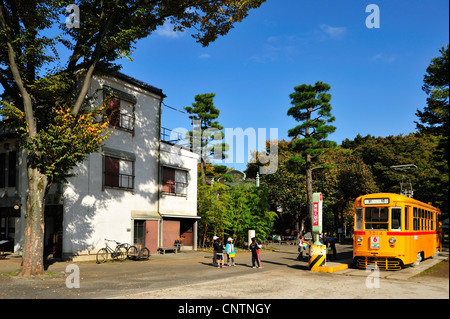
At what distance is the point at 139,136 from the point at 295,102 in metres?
12.3

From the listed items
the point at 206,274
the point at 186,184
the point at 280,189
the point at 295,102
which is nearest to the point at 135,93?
the point at 186,184

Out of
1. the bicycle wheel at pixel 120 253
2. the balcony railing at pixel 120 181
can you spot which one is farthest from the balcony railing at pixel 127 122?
the bicycle wheel at pixel 120 253

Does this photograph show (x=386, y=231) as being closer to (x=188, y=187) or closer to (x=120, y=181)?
(x=120, y=181)

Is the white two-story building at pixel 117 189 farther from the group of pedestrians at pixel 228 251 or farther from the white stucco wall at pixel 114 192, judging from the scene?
the group of pedestrians at pixel 228 251

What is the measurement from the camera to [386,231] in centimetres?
1789

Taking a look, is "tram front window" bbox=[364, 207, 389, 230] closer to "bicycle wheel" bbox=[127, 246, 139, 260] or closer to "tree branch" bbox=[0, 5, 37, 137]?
"bicycle wheel" bbox=[127, 246, 139, 260]

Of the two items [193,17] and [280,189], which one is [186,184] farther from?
[280,189]

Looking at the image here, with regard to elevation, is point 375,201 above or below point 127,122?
below

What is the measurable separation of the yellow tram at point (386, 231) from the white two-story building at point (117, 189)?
46.5 feet

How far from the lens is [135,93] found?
26.9m

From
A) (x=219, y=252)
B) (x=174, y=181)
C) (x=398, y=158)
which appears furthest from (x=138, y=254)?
(x=398, y=158)

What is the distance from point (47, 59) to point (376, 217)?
1619cm

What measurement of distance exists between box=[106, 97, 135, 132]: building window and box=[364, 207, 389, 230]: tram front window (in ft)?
49.5

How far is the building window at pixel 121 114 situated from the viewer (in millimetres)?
25031
